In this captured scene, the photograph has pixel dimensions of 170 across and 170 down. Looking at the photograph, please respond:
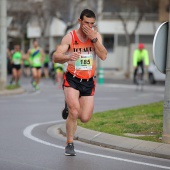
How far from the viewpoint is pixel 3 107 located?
18250mm

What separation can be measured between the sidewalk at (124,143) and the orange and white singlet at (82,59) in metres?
1.52

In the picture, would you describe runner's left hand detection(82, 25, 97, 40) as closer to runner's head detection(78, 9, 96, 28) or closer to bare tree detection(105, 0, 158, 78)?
runner's head detection(78, 9, 96, 28)

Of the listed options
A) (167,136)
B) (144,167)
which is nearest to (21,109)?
(167,136)

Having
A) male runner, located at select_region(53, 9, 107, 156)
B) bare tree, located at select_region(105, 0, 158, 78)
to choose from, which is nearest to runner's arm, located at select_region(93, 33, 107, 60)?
male runner, located at select_region(53, 9, 107, 156)

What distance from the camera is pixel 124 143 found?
10805 millimetres

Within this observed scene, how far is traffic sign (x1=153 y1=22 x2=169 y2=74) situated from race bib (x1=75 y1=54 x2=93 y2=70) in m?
1.45

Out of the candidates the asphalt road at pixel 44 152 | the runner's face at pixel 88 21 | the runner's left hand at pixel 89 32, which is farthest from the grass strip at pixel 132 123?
the runner's face at pixel 88 21

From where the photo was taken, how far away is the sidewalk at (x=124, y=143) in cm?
1005

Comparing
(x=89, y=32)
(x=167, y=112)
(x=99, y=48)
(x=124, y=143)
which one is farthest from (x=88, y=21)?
(x=124, y=143)

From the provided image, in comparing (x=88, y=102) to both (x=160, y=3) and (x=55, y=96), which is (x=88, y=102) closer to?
(x=55, y=96)

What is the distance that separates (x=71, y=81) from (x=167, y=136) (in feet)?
6.28

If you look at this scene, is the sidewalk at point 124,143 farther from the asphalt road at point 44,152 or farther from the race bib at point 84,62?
the race bib at point 84,62

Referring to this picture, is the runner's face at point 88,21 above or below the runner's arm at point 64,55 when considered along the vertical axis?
above

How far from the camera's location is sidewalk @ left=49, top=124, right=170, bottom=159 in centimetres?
1005
